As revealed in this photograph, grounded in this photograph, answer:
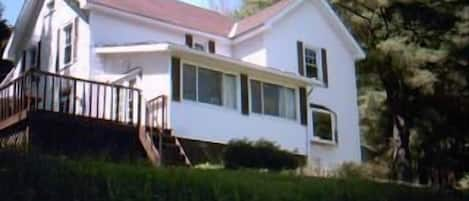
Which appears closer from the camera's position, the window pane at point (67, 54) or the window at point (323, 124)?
the window pane at point (67, 54)

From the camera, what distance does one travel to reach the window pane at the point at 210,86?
20797mm

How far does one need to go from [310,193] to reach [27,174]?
5546mm

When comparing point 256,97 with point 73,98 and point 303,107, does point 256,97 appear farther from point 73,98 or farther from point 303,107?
point 73,98

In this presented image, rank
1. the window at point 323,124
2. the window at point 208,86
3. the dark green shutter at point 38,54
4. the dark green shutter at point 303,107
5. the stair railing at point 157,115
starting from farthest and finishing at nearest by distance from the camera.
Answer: the dark green shutter at point 38,54, the window at point 323,124, the dark green shutter at point 303,107, the window at point 208,86, the stair railing at point 157,115

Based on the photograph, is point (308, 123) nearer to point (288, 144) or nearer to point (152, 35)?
point (288, 144)

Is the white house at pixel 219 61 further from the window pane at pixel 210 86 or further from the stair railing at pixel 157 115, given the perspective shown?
the stair railing at pixel 157 115

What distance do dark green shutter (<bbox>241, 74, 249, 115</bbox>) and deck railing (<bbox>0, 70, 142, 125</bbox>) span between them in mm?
3050

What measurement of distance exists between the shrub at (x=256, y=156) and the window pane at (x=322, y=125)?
5.32 meters

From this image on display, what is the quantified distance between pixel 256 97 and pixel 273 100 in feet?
2.53

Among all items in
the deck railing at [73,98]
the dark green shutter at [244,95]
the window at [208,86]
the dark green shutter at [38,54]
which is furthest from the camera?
the dark green shutter at [38,54]

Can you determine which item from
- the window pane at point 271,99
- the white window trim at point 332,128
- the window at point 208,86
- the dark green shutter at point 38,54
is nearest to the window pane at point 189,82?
the window at point 208,86

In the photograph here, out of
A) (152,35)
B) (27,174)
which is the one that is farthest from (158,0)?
(27,174)

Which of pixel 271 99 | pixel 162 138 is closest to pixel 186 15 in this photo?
pixel 271 99

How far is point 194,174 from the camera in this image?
13820 mm
